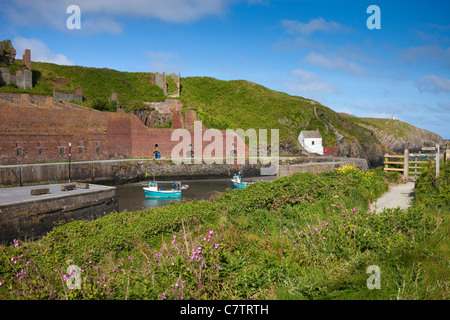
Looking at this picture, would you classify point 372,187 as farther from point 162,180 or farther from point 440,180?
point 162,180

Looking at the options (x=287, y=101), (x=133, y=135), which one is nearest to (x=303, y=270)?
(x=133, y=135)

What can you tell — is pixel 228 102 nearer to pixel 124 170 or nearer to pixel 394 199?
pixel 124 170

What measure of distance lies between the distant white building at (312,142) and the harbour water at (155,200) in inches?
966

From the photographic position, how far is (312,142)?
59.4 meters

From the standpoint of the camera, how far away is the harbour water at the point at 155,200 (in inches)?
Answer: 1030

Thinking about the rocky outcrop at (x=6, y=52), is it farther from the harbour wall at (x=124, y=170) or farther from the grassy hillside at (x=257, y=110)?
the grassy hillside at (x=257, y=110)

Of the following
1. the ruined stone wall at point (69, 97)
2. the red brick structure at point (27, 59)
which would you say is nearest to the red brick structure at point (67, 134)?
the ruined stone wall at point (69, 97)

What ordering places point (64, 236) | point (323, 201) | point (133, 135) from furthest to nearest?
point (133, 135) → point (323, 201) → point (64, 236)

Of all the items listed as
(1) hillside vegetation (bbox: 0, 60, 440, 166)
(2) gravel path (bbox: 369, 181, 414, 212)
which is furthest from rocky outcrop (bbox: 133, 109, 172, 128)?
(2) gravel path (bbox: 369, 181, 414, 212)

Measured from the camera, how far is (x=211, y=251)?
4824 millimetres

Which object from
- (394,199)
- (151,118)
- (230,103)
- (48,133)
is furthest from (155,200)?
(230,103)

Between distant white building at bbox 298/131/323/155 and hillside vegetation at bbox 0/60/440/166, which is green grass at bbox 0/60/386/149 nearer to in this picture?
hillside vegetation at bbox 0/60/440/166

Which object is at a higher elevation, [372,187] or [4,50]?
[4,50]
